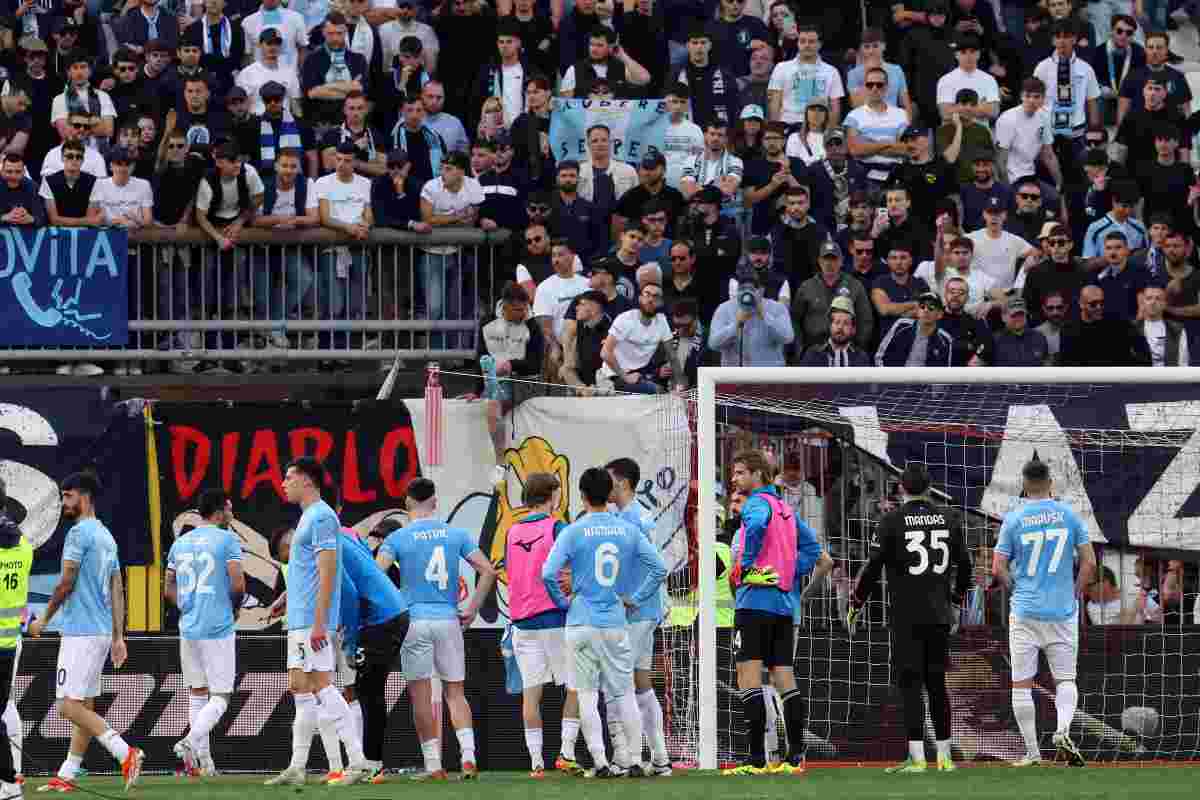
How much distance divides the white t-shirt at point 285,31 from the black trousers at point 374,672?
9.12 metres

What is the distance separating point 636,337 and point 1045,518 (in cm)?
491

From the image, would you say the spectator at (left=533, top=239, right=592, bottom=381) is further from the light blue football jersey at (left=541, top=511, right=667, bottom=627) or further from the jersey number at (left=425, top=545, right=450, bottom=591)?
the light blue football jersey at (left=541, top=511, right=667, bottom=627)

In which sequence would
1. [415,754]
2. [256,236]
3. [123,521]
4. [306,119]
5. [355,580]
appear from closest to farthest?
[355,580] → [415,754] → [123,521] → [256,236] → [306,119]

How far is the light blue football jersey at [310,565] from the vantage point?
13.2 meters

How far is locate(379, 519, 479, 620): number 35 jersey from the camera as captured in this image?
567 inches

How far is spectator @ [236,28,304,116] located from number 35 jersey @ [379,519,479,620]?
767cm

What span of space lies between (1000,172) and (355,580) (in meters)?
10.2

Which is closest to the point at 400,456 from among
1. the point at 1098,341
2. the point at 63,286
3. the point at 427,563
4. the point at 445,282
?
the point at 445,282

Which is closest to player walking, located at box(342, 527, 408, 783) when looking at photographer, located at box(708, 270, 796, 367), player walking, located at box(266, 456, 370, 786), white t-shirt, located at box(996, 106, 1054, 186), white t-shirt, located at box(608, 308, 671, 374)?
player walking, located at box(266, 456, 370, 786)

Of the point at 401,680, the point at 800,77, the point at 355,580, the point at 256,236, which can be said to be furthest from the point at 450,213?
the point at 355,580

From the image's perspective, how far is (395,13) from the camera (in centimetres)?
2205

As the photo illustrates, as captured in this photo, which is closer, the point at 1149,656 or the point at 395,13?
the point at 1149,656

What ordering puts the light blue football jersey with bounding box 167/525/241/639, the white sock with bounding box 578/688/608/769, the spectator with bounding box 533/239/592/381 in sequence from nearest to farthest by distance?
the white sock with bounding box 578/688/608/769
the light blue football jersey with bounding box 167/525/241/639
the spectator with bounding box 533/239/592/381

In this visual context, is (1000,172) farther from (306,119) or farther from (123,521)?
(123,521)
